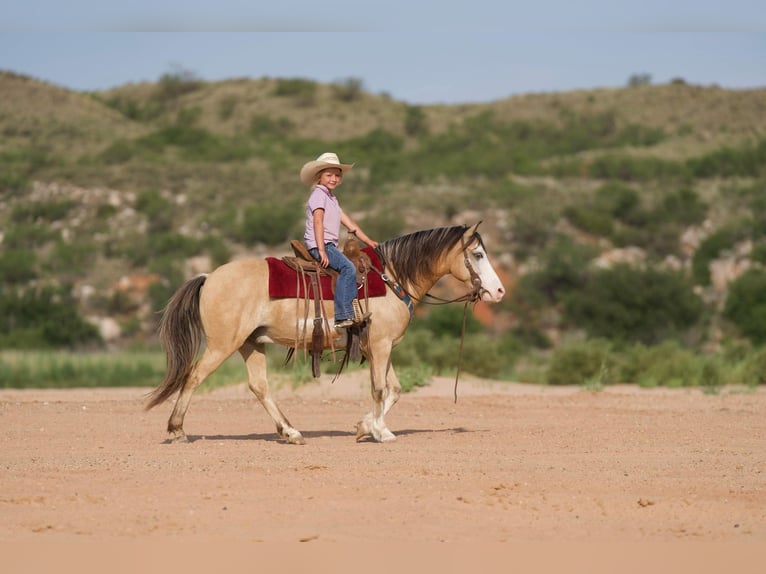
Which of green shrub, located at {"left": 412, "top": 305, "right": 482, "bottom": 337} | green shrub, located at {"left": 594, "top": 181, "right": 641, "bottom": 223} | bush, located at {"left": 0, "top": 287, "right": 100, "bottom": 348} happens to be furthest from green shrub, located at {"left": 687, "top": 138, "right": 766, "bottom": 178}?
bush, located at {"left": 0, "top": 287, "right": 100, "bottom": 348}

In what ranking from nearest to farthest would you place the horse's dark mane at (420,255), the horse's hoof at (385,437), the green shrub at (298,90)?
the horse's hoof at (385,437) → the horse's dark mane at (420,255) → the green shrub at (298,90)

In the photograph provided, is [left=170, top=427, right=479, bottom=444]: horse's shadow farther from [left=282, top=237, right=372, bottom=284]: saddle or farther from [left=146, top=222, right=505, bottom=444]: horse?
[left=282, top=237, right=372, bottom=284]: saddle

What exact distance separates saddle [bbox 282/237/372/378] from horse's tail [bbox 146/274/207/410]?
98 centimetres

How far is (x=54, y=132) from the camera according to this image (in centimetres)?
6256

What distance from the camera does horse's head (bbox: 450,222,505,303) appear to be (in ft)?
37.8

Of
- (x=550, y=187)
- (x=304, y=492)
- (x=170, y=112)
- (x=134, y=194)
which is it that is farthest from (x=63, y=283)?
(x=170, y=112)

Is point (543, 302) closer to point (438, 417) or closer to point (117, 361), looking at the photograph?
point (117, 361)

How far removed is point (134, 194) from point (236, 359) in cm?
2333

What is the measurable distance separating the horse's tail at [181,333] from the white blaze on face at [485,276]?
272 centimetres

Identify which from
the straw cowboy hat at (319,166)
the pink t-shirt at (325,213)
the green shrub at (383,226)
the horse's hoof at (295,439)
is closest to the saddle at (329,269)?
the pink t-shirt at (325,213)

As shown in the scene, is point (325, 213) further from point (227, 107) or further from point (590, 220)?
point (227, 107)

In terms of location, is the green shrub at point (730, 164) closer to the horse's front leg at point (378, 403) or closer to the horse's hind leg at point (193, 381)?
the horse's front leg at point (378, 403)

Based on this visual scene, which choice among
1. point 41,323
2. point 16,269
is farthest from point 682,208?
point 16,269

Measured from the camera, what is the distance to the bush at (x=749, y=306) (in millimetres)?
32594
